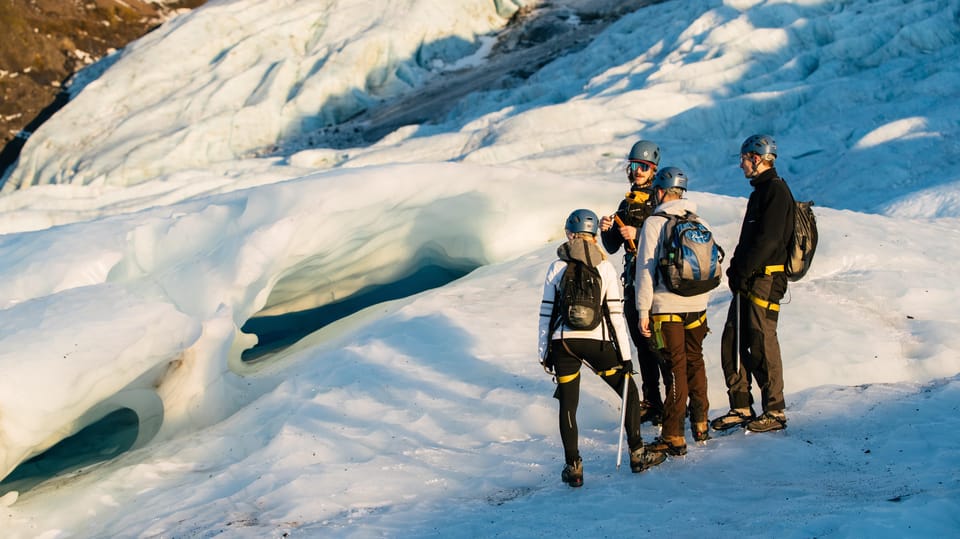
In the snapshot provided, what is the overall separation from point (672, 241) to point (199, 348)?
4.03 m

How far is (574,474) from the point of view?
14.7 feet

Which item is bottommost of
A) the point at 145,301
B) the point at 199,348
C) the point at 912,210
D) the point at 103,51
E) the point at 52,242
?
the point at 912,210

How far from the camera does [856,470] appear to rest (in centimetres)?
433

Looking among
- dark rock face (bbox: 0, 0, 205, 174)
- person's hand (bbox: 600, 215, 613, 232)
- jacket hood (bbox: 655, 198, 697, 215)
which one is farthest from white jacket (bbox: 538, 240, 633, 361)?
dark rock face (bbox: 0, 0, 205, 174)

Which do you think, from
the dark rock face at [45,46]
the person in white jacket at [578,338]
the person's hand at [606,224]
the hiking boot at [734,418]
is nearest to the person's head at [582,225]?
the person in white jacket at [578,338]

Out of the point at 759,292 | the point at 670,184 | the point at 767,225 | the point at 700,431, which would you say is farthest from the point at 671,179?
the point at 700,431

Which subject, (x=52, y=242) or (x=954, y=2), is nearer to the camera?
(x=52, y=242)

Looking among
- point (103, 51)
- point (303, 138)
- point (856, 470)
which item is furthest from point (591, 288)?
point (103, 51)

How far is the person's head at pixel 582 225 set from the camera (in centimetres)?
441

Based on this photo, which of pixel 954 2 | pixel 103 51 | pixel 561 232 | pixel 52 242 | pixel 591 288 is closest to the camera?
pixel 591 288

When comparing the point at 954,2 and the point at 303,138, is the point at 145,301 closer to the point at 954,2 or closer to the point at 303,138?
the point at 954,2

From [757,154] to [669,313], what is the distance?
1.09 m

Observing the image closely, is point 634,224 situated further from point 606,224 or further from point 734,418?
point 734,418

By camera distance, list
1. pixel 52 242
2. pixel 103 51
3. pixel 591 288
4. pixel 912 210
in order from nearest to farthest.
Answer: pixel 591 288 → pixel 52 242 → pixel 912 210 → pixel 103 51
